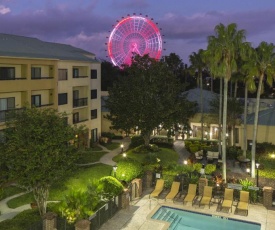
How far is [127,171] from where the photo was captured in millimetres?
25453

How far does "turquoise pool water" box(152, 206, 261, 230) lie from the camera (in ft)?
66.9

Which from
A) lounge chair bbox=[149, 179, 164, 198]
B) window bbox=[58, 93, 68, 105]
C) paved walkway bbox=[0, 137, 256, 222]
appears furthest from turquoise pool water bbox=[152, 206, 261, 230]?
window bbox=[58, 93, 68, 105]

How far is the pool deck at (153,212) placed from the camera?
19.7 meters

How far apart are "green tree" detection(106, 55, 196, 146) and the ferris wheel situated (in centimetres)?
1019

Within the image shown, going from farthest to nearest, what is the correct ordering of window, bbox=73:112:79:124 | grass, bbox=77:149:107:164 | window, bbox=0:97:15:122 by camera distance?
window, bbox=73:112:79:124, grass, bbox=77:149:107:164, window, bbox=0:97:15:122

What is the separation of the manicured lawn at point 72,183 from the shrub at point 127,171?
2285mm

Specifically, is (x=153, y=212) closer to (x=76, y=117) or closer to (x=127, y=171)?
(x=127, y=171)

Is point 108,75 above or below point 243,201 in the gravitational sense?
above

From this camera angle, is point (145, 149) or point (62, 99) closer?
point (145, 149)

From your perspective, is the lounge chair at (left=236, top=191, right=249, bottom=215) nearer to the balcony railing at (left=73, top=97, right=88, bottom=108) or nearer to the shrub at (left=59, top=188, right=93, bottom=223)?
the shrub at (left=59, top=188, right=93, bottom=223)

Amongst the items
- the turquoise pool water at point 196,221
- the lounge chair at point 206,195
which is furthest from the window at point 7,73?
the lounge chair at point 206,195

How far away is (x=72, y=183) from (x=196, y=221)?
10420 millimetres

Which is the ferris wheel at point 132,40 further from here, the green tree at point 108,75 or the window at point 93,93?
the green tree at point 108,75

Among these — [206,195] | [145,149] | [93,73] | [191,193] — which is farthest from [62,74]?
[206,195]
